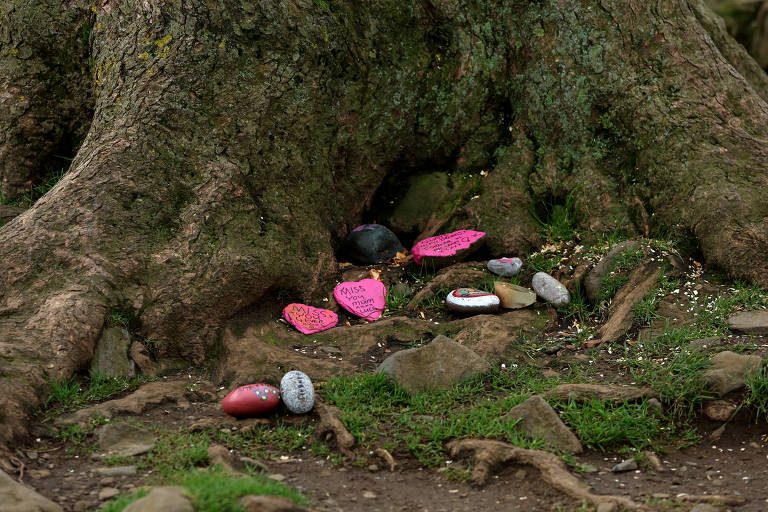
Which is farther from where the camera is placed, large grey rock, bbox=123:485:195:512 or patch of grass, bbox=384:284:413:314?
patch of grass, bbox=384:284:413:314

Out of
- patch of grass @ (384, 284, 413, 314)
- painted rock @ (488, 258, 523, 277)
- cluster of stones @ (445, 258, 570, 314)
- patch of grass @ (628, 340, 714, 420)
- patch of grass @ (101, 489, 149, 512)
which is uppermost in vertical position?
painted rock @ (488, 258, 523, 277)

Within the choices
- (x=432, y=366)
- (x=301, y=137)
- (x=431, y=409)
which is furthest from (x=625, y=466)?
(x=301, y=137)

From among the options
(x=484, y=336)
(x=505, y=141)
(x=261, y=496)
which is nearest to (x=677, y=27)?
(x=505, y=141)

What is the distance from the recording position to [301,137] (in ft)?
15.3

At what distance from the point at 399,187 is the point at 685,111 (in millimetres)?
1994

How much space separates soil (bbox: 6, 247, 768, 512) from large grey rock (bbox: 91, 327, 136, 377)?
1.15 ft

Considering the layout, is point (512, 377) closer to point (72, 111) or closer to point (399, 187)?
point (399, 187)

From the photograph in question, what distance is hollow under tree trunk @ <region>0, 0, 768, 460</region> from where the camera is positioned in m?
3.97

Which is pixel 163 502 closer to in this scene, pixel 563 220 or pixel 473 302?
pixel 473 302

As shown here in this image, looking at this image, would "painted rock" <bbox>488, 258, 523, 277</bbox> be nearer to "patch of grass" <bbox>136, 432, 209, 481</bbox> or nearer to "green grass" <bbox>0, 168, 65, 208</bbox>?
"patch of grass" <bbox>136, 432, 209, 481</bbox>

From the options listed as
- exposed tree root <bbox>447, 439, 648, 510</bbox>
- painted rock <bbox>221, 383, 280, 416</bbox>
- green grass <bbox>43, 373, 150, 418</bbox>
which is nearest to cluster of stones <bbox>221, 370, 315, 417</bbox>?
painted rock <bbox>221, 383, 280, 416</bbox>

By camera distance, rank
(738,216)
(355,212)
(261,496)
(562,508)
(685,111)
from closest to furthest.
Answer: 1. (261,496)
2. (562,508)
3. (738,216)
4. (685,111)
5. (355,212)

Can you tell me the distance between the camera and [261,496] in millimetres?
2443

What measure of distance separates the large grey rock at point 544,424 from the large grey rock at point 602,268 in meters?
1.30
